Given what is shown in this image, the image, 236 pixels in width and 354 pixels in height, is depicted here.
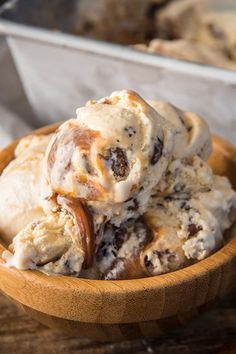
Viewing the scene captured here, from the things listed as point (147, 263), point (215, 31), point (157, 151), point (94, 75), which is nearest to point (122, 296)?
point (147, 263)

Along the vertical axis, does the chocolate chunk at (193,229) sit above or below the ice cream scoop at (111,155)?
below

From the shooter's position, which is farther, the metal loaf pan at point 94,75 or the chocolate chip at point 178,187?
the metal loaf pan at point 94,75

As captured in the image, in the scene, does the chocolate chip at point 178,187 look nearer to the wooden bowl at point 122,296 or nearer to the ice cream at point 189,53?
the wooden bowl at point 122,296

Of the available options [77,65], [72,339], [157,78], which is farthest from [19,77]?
[72,339]

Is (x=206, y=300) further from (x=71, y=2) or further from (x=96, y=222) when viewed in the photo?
(x=71, y=2)

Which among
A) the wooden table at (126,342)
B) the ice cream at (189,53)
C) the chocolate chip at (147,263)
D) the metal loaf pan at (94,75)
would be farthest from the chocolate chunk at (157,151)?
the ice cream at (189,53)

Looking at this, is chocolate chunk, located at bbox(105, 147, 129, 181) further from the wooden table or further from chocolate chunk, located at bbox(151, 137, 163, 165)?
the wooden table

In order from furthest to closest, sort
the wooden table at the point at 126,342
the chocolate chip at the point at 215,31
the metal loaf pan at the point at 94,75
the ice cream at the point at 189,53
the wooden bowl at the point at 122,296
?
1. the chocolate chip at the point at 215,31
2. the ice cream at the point at 189,53
3. the metal loaf pan at the point at 94,75
4. the wooden table at the point at 126,342
5. the wooden bowl at the point at 122,296

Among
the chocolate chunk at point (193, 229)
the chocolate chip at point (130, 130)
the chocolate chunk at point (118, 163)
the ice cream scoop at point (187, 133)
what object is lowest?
the chocolate chunk at point (193, 229)
